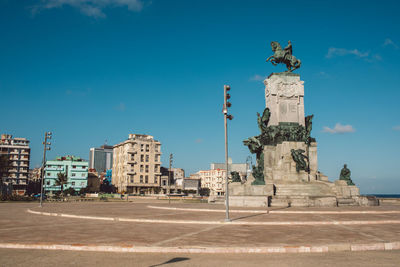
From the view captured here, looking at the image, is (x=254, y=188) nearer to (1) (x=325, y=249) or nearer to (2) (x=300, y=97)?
(2) (x=300, y=97)

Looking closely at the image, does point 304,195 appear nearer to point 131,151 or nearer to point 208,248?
point 208,248

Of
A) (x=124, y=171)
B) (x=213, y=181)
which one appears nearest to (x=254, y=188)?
(x=124, y=171)

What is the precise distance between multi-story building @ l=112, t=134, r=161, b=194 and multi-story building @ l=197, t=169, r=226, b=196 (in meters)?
42.0

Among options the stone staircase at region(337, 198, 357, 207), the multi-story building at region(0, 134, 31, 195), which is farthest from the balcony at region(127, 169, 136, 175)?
the stone staircase at region(337, 198, 357, 207)

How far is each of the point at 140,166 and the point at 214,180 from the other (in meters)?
50.3

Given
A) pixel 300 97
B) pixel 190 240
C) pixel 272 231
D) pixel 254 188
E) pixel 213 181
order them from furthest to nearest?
pixel 213 181
pixel 300 97
pixel 254 188
pixel 272 231
pixel 190 240

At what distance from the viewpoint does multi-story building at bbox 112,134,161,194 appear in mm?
99125

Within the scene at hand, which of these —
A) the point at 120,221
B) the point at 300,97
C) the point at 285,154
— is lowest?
the point at 120,221

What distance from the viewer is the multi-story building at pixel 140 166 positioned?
9912 centimetres

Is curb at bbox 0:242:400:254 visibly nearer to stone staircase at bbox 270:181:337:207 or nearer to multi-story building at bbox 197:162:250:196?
stone staircase at bbox 270:181:337:207

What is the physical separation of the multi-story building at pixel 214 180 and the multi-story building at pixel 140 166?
4202cm

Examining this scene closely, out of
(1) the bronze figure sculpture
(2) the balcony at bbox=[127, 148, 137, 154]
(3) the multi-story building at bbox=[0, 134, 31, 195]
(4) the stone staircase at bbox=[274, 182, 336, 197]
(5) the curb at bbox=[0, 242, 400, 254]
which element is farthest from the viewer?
(2) the balcony at bbox=[127, 148, 137, 154]

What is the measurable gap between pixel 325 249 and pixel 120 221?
8926 mm

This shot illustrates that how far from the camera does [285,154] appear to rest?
91.2 feet
